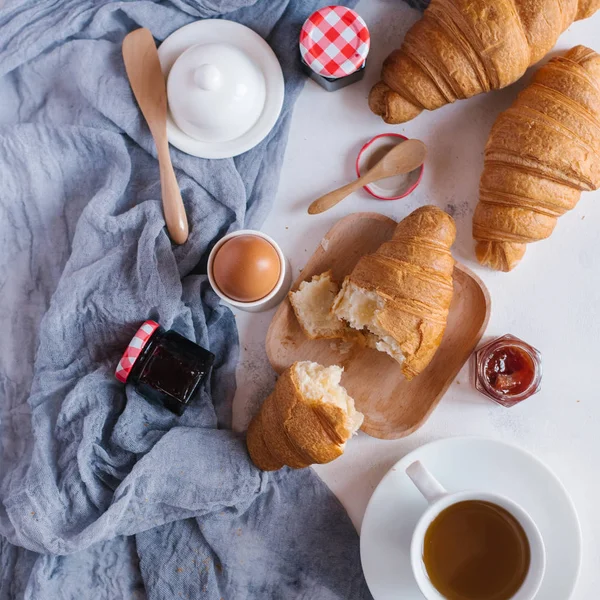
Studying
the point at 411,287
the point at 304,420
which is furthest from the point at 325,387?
the point at 411,287

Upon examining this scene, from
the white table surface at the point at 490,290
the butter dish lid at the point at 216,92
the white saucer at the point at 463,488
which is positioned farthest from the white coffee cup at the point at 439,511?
the butter dish lid at the point at 216,92

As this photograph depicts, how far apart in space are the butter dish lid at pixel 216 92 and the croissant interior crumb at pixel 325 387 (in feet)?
1.99

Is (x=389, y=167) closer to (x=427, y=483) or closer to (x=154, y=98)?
(x=154, y=98)

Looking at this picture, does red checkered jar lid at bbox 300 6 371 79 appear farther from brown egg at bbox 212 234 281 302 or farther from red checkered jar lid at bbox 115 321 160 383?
red checkered jar lid at bbox 115 321 160 383

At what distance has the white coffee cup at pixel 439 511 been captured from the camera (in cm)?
140

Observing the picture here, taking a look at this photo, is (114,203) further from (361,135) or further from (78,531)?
(78,531)

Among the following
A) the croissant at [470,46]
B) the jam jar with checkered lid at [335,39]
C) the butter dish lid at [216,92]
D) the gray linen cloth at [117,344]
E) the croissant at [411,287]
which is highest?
the croissant at [470,46]

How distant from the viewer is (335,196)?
1610mm

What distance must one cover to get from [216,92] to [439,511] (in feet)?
3.54

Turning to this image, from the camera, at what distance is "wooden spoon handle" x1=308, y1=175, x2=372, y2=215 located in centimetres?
160

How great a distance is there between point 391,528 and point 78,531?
0.76m

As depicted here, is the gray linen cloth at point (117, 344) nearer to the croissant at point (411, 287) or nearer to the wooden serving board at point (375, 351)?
the wooden serving board at point (375, 351)

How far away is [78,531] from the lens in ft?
5.24

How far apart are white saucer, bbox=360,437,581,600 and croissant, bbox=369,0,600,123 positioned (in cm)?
82
